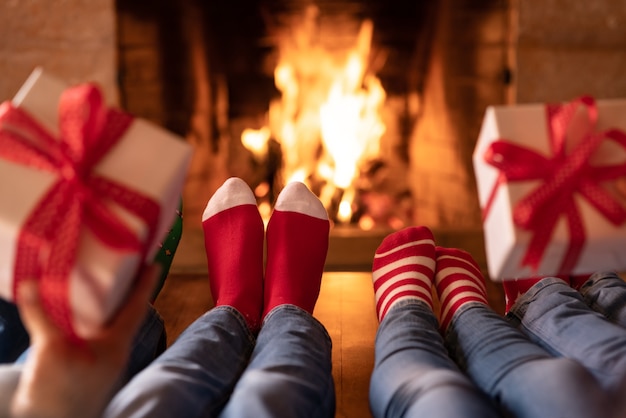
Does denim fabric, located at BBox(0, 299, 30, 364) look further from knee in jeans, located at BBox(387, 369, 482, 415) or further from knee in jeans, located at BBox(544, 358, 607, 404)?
knee in jeans, located at BBox(544, 358, 607, 404)

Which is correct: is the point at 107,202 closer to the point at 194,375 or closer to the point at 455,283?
the point at 194,375

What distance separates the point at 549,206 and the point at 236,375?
396mm

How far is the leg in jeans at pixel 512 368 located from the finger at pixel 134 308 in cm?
38

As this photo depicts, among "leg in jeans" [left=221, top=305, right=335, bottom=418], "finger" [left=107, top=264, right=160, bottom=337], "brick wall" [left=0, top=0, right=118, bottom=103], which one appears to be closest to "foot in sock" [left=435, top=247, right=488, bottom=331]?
"leg in jeans" [left=221, top=305, right=335, bottom=418]

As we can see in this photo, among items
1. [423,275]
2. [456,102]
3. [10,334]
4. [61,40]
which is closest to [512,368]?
[423,275]

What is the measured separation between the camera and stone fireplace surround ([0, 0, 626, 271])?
1656mm

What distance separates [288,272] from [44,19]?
1.03 meters

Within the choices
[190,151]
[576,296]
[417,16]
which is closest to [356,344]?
[576,296]

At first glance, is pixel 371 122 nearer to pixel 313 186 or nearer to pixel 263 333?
pixel 313 186

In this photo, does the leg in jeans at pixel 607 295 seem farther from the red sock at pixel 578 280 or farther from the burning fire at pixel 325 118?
the burning fire at pixel 325 118

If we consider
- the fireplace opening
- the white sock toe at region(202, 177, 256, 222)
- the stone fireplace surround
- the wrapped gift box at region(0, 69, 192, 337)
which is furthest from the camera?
the fireplace opening

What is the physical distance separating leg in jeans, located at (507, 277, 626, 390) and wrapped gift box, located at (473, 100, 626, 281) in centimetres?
11

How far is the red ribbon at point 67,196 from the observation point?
1.89 ft

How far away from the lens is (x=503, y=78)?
171cm
